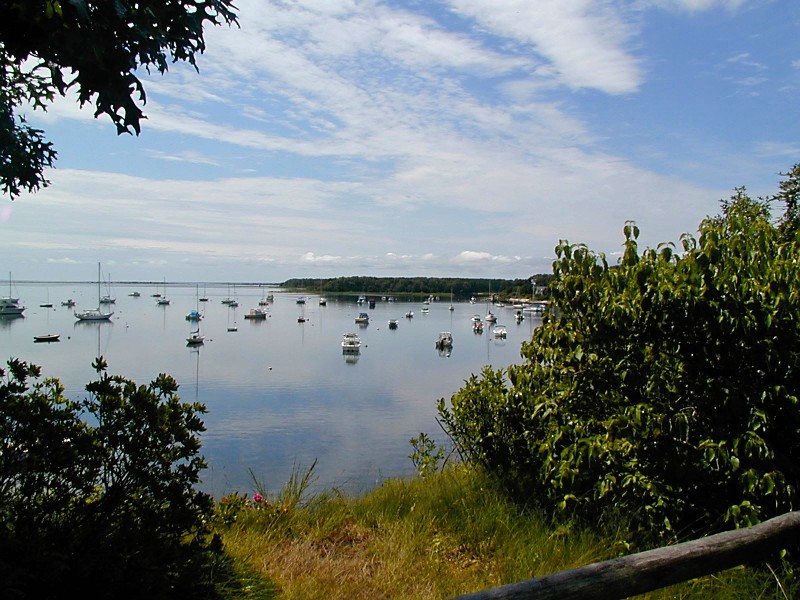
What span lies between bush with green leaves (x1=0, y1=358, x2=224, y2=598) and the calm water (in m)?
5.72

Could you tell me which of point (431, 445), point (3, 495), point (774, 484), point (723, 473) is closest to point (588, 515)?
point (723, 473)

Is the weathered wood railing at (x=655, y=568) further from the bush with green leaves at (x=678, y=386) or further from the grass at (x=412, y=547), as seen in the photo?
the grass at (x=412, y=547)

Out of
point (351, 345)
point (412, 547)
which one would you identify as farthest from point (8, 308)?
point (412, 547)

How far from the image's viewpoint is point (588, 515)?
546 cm

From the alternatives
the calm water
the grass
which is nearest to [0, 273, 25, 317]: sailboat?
the calm water

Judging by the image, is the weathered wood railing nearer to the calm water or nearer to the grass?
the grass

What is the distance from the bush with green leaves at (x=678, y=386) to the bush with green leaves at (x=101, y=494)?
9.06ft

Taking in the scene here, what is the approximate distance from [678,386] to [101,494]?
3.90m

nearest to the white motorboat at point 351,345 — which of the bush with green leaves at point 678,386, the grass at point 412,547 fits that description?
the grass at point 412,547

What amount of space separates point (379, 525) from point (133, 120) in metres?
4.29

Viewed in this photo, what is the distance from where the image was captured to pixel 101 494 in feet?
12.1

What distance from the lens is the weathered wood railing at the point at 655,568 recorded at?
2674 mm

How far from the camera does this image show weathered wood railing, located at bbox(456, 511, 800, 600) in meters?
2.67

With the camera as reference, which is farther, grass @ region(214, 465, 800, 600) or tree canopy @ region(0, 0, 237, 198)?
grass @ region(214, 465, 800, 600)
